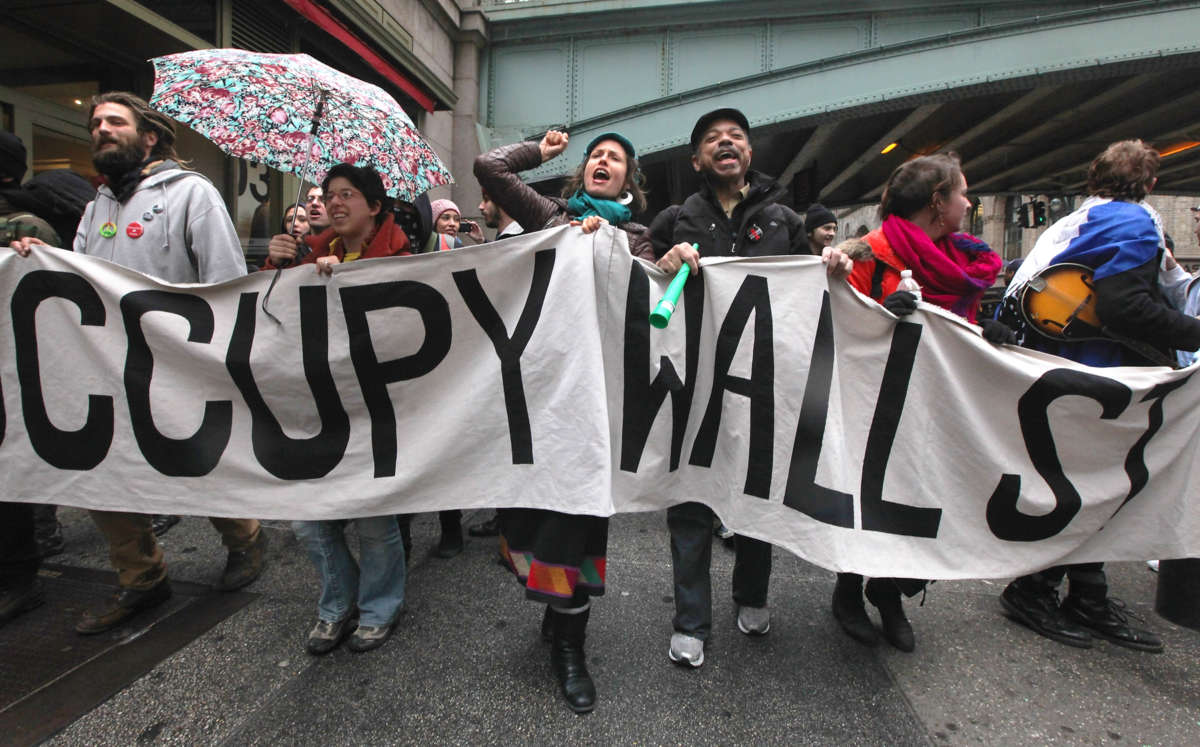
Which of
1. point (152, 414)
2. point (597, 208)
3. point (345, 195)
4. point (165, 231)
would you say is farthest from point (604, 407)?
point (165, 231)

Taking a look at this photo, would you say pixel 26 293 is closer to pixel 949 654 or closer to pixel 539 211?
pixel 539 211

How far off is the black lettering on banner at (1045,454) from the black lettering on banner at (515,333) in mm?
1697

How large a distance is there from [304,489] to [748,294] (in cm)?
176

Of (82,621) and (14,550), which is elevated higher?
(14,550)

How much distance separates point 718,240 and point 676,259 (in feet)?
1.24

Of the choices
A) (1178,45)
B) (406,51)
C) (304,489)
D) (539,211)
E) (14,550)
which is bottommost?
(14,550)

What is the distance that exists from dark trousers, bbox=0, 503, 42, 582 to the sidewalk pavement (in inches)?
12.7

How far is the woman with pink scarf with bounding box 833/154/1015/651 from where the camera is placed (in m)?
2.48

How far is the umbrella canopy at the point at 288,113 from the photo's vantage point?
260cm

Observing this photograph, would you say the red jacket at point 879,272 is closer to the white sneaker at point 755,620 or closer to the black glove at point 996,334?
the black glove at point 996,334

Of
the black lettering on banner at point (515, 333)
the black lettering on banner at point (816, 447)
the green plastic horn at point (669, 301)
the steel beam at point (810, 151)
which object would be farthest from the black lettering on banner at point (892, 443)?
the steel beam at point (810, 151)

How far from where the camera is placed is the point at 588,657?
2.44 metres

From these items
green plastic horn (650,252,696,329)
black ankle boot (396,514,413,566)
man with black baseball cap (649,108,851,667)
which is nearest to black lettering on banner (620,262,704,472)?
green plastic horn (650,252,696,329)

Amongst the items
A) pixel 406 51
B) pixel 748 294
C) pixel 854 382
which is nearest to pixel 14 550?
pixel 748 294
